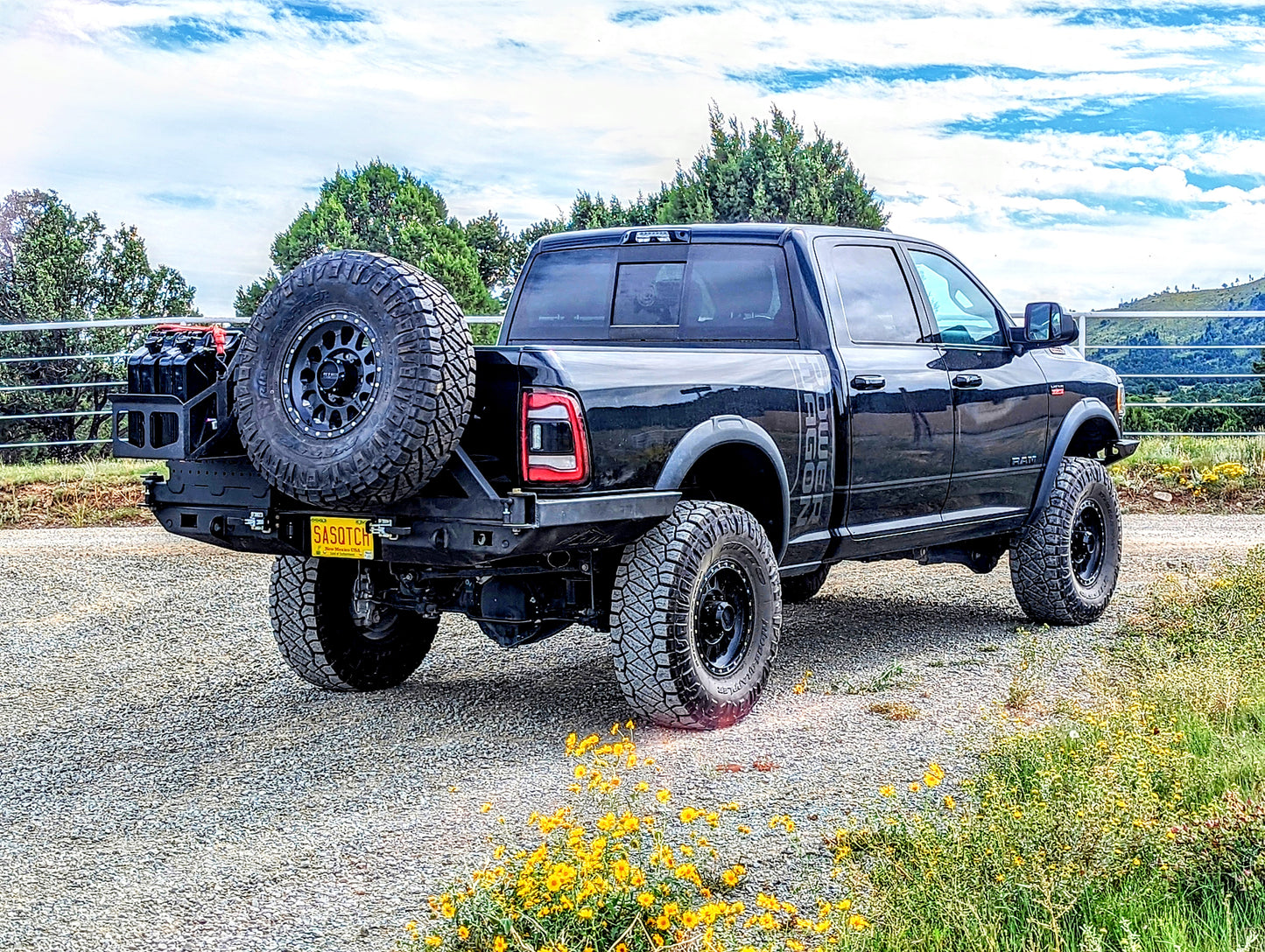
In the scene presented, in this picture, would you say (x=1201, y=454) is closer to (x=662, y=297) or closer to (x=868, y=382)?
(x=868, y=382)

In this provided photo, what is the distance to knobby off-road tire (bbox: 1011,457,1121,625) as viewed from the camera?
8195 millimetres

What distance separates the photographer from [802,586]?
9172 mm

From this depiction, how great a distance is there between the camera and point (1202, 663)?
648 centimetres

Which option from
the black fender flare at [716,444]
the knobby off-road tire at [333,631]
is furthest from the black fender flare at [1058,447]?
the knobby off-road tire at [333,631]

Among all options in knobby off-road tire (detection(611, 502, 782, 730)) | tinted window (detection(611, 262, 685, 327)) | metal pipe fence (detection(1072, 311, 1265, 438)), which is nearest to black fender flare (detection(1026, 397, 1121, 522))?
tinted window (detection(611, 262, 685, 327))

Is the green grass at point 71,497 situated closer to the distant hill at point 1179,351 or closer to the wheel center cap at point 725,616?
the wheel center cap at point 725,616

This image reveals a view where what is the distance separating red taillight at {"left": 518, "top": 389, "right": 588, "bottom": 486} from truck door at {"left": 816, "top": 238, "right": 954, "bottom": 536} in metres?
1.83

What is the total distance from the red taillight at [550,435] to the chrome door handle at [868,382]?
74.9 inches

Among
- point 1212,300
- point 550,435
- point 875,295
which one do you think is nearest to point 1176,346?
point 1212,300

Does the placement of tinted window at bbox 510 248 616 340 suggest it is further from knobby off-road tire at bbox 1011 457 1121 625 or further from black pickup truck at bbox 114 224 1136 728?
knobby off-road tire at bbox 1011 457 1121 625

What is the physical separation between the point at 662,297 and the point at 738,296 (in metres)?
0.39

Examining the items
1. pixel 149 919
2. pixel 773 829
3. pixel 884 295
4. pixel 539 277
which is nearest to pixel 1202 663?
pixel 884 295

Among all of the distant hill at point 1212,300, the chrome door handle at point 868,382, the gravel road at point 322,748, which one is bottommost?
the gravel road at point 322,748

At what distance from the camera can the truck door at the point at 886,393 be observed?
6.90 m
